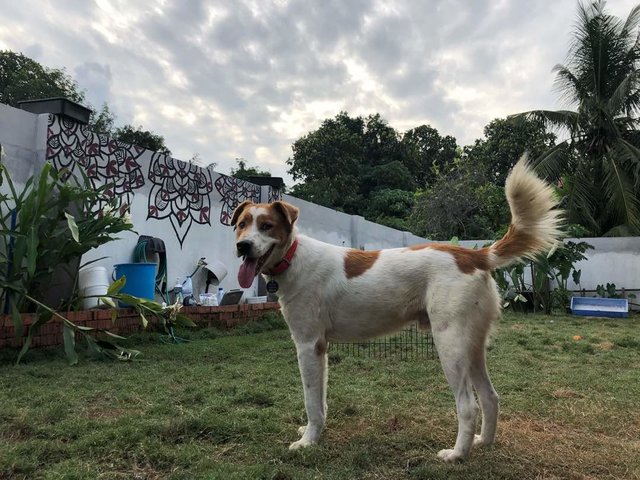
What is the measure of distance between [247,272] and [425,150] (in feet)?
114

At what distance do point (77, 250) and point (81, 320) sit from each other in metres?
0.85

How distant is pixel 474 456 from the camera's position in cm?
267

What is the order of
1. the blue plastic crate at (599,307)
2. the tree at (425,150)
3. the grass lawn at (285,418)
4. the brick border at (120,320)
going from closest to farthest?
the grass lawn at (285,418)
the brick border at (120,320)
the blue plastic crate at (599,307)
the tree at (425,150)

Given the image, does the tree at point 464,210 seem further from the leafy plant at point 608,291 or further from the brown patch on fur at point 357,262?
the brown patch on fur at point 357,262

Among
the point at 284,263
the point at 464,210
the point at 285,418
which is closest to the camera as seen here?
the point at 284,263

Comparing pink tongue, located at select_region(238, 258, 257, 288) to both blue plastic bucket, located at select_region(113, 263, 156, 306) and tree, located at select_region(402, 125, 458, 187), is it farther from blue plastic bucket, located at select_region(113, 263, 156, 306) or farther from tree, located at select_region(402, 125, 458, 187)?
tree, located at select_region(402, 125, 458, 187)

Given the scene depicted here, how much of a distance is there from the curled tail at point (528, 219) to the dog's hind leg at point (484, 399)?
1.96ft

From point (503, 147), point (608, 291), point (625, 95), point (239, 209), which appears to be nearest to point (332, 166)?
point (503, 147)

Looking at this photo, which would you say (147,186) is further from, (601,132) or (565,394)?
(601,132)

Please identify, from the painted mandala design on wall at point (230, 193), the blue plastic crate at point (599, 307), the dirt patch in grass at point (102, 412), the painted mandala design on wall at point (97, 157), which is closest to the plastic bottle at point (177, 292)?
the painted mandala design on wall at point (97, 157)

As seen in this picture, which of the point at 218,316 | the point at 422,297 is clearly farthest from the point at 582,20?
the point at 422,297

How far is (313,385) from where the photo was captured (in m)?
2.94

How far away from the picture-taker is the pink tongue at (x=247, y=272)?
2.95 meters

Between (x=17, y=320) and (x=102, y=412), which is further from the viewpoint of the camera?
(x=17, y=320)
